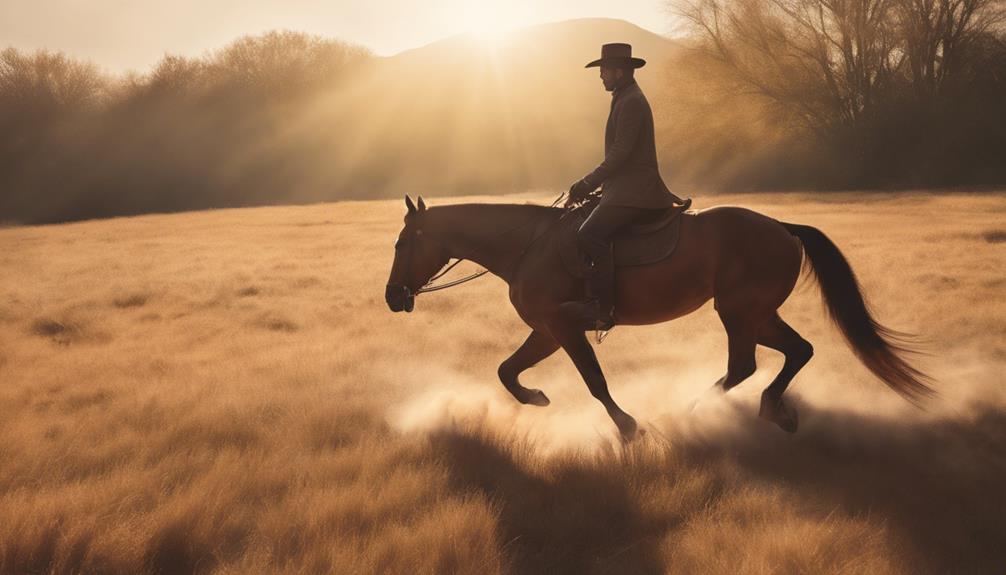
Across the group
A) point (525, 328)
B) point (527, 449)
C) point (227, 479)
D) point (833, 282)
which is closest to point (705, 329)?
point (525, 328)

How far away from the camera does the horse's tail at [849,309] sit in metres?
6.37

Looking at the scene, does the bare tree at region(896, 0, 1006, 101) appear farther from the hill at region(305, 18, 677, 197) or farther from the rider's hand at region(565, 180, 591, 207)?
the rider's hand at region(565, 180, 591, 207)

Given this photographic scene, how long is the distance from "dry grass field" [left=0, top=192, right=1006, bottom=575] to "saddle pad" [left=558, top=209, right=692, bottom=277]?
1452 millimetres

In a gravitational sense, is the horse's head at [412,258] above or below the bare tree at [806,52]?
below

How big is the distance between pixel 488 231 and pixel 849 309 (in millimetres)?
3421

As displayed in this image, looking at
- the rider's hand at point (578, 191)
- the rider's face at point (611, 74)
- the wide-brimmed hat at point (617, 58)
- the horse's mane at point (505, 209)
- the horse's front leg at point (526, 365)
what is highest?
the wide-brimmed hat at point (617, 58)

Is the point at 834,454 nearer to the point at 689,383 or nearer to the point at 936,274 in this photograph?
the point at 689,383

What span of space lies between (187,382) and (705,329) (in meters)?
7.55

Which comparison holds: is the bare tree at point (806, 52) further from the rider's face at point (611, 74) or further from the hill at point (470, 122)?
the rider's face at point (611, 74)

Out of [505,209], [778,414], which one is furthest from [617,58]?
[778,414]

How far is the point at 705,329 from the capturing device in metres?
11.2

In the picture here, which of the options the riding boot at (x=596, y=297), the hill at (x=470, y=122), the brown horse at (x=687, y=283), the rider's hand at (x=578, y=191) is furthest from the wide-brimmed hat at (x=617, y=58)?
the hill at (x=470, y=122)

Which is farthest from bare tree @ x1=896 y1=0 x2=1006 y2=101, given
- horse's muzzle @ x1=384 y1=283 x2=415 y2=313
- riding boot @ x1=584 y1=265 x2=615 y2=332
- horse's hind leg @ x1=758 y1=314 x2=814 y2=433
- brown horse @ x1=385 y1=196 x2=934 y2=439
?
horse's muzzle @ x1=384 y1=283 x2=415 y2=313

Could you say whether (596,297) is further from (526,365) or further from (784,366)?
(784,366)
